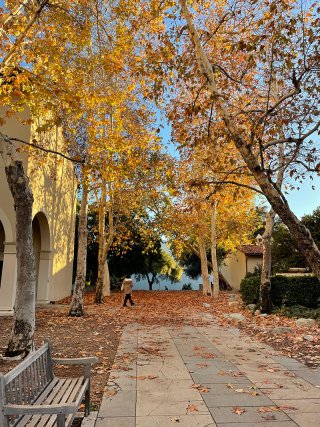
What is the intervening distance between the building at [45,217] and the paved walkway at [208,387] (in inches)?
262

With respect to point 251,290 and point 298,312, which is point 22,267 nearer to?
point 298,312

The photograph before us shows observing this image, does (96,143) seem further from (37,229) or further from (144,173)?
(37,229)

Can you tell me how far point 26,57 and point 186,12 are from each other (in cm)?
534

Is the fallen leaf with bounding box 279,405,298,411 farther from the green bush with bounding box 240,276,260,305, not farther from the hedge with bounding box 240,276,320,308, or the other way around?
the green bush with bounding box 240,276,260,305

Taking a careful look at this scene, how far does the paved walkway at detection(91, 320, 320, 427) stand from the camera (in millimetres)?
4289

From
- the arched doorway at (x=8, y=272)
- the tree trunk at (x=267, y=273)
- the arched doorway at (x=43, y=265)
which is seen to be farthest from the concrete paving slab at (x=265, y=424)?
the arched doorway at (x=43, y=265)

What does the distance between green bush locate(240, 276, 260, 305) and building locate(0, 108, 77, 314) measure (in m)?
9.02

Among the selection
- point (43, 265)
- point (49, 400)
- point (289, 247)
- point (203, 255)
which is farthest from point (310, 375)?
point (203, 255)

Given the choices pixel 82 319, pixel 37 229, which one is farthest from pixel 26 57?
pixel 37 229

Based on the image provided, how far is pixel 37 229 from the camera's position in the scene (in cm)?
1939

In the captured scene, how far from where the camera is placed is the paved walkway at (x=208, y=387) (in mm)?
4289

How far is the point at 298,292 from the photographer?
1421 centimetres

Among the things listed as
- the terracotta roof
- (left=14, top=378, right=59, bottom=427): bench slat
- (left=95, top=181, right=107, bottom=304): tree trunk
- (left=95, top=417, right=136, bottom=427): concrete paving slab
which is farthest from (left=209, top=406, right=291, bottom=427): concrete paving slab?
the terracotta roof

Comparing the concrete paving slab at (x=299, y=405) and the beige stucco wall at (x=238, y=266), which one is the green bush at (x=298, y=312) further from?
the beige stucco wall at (x=238, y=266)
